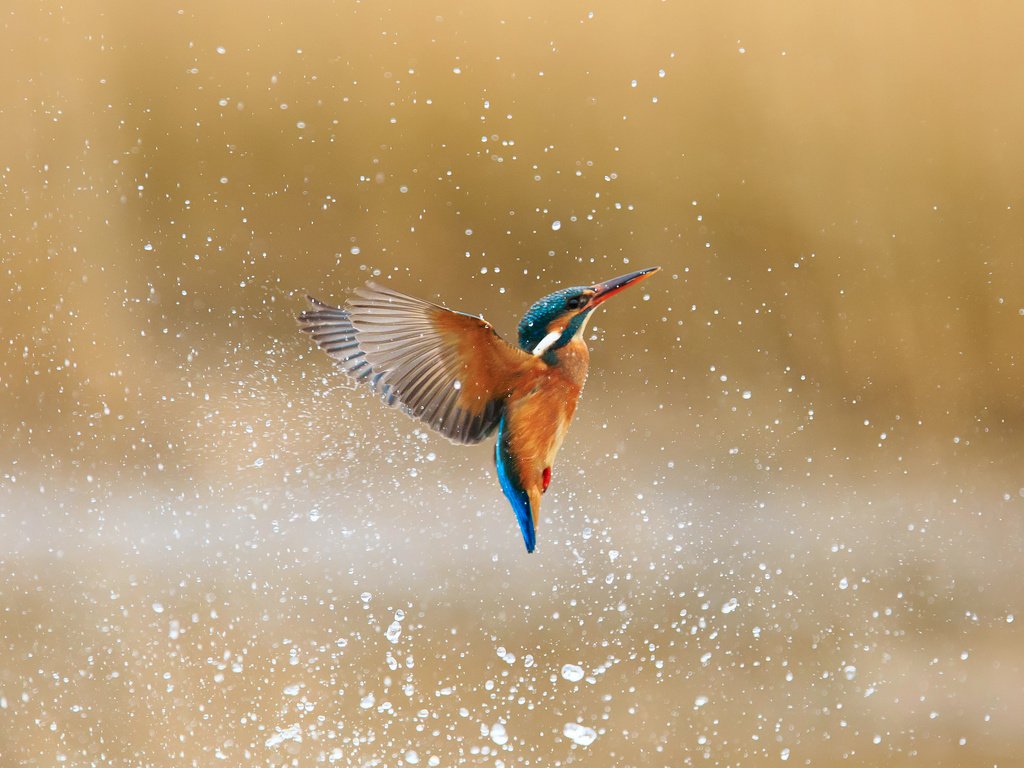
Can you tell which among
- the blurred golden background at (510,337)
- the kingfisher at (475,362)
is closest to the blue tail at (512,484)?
the kingfisher at (475,362)

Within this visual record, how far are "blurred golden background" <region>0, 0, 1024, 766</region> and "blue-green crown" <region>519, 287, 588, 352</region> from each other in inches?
10.2

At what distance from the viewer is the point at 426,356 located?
2.23 ft

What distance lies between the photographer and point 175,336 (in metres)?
1.03

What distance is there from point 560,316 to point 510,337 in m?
0.23

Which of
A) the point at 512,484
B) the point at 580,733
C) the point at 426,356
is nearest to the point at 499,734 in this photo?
the point at 580,733

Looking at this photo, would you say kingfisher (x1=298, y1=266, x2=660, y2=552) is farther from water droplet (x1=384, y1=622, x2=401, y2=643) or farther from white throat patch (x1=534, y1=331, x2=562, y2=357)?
water droplet (x1=384, y1=622, x2=401, y2=643)

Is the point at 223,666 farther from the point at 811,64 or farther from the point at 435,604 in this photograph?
A: the point at 811,64

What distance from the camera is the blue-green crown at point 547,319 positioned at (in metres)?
0.70

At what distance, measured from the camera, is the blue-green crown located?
0.70 metres

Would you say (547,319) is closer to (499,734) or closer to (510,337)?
(510,337)

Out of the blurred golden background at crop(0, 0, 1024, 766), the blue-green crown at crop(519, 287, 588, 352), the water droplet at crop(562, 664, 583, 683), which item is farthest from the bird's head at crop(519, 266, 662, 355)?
the water droplet at crop(562, 664, 583, 683)

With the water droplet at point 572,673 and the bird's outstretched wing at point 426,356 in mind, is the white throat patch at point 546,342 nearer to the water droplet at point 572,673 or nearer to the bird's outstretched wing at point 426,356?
the bird's outstretched wing at point 426,356

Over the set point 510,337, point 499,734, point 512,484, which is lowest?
A: point 499,734

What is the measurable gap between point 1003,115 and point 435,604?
0.64 metres
